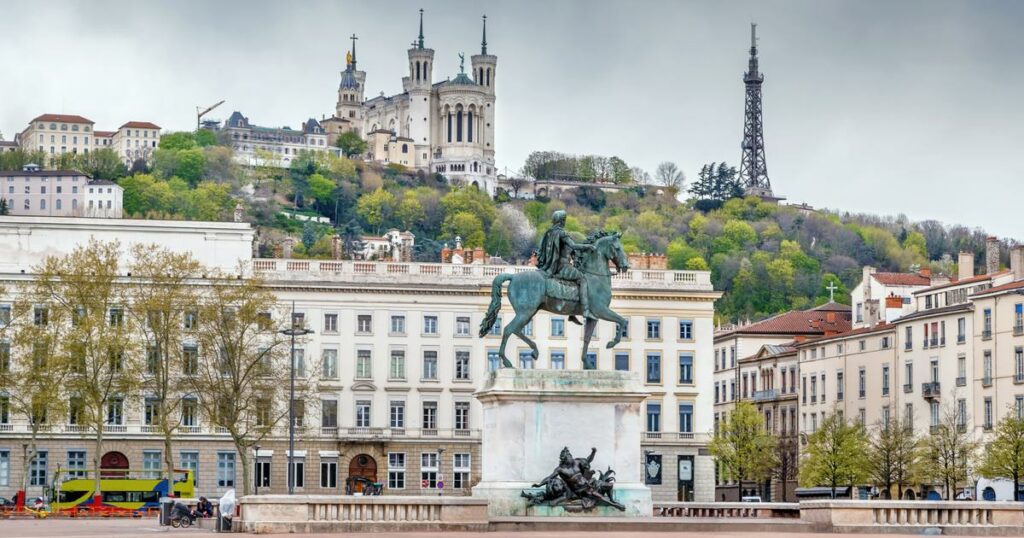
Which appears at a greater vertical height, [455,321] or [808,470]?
[455,321]

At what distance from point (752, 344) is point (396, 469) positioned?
126 feet

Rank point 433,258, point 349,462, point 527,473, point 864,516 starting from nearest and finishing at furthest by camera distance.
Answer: point 864,516 < point 527,473 < point 349,462 < point 433,258

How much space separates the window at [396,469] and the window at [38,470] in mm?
16384

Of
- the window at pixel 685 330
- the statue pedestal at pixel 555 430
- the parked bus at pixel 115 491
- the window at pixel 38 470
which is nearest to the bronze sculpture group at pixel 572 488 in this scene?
the statue pedestal at pixel 555 430

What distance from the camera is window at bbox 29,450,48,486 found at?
101688 mm

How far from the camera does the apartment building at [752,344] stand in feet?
440

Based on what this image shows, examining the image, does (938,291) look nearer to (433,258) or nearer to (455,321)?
(455,321)

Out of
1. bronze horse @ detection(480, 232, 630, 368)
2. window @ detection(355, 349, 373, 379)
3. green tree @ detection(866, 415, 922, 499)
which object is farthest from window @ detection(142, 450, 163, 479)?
bronze horse @ detection(480, 232, 630, 368)

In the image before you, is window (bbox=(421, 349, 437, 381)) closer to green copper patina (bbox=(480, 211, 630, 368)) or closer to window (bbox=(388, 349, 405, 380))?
window (bbox=(388, 349, 405, 380))

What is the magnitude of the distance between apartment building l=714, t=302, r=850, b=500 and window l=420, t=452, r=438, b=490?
3080 centimetres

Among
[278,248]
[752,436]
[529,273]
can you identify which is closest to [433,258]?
[278,248]

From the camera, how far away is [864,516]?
44312 mm

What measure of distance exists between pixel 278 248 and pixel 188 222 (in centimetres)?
2299

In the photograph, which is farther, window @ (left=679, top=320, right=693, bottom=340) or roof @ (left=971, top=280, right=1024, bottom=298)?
window @ (left=679, top=320, right=693, bottom=340)
